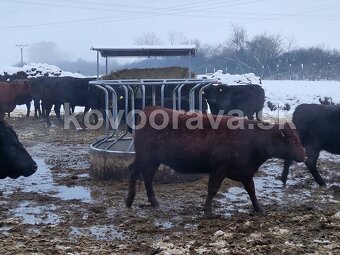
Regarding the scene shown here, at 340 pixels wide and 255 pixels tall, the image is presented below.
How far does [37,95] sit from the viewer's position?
17094 millimetres

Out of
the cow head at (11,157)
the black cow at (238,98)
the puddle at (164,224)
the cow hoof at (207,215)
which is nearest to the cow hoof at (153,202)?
the puddle at (164,224)

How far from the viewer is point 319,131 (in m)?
7.37

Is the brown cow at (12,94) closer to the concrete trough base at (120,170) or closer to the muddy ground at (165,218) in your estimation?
the muddy ground at (165,218)

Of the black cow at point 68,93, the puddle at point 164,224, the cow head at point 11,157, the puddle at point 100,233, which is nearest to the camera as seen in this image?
the puddle at point 100,233

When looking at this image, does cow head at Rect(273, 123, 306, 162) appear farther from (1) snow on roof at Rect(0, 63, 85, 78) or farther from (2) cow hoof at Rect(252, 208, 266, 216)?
(1) snow on roof at Rect(0, 63, 85, 78)

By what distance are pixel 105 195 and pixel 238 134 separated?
1.99 meters

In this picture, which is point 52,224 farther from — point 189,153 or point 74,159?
point 74,159

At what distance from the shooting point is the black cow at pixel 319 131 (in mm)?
7301

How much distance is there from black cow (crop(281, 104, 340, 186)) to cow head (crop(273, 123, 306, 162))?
1496mm

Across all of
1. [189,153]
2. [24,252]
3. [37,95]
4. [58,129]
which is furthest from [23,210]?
[37,95]

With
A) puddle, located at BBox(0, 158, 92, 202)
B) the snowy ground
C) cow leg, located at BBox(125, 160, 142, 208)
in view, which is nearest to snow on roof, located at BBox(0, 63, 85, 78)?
the snowy ground

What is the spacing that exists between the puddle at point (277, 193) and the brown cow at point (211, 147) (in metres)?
0.50

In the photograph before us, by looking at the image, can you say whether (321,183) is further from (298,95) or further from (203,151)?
(298,95)

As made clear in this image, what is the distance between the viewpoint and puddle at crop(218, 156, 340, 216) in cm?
610
